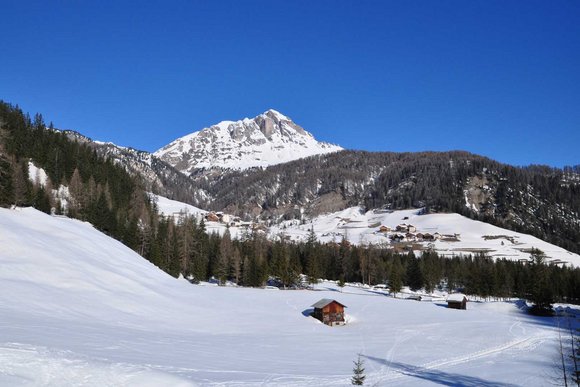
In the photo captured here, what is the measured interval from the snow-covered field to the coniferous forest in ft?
67.7

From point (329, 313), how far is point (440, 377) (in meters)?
27.7

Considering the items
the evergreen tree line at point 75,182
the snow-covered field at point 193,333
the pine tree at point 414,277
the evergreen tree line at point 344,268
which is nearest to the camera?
the snow-covered field at point 193,333

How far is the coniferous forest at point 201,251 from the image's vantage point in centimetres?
9025

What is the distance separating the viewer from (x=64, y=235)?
57844 mm

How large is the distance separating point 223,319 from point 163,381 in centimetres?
3381

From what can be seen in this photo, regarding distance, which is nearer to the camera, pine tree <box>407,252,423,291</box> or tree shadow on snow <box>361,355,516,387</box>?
tree shadow on snow <box>361,355,516,387</box>

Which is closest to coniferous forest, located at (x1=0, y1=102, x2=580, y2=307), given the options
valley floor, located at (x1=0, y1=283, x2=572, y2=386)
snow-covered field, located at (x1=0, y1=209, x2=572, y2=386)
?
snow-covered field, located at (x1=0, y1=209, x2=572, y2=386)

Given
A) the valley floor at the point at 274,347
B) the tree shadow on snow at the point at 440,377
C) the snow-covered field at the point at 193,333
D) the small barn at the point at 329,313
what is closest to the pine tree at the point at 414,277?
the snow-covered field at the point at 193,333

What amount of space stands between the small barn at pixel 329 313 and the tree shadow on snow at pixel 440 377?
2239cm

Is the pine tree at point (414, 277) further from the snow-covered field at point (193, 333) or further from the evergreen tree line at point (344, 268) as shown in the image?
the snow-covered field at point (193, 333)

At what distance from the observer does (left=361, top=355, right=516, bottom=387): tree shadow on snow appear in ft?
101

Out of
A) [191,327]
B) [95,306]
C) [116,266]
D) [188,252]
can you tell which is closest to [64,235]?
[116,266]

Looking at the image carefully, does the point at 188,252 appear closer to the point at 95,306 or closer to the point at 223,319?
the point at 223,319

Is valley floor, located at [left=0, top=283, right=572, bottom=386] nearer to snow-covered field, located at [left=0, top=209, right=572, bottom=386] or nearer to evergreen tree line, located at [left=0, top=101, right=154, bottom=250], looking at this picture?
snow-covered field, located at [left=0, top=209, right=572, bottom=386]
